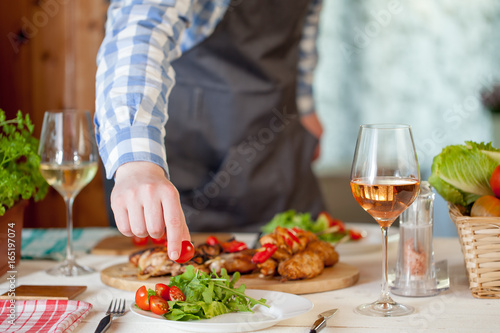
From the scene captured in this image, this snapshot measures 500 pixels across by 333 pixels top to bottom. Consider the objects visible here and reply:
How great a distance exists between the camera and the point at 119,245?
4.85ft

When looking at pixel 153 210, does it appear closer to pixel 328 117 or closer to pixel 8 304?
pixel 8 304

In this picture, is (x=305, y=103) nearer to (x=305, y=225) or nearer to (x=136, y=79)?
(x=305, y=225)

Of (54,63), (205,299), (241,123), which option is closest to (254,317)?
(205,299)

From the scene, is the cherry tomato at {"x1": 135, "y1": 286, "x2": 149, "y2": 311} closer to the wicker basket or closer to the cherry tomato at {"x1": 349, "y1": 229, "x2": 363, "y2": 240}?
the wicker basket

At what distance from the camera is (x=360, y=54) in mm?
4852

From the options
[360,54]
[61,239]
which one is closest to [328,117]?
[360,54]

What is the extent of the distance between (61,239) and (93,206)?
1.51m

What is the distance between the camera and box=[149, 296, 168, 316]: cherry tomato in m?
0.87

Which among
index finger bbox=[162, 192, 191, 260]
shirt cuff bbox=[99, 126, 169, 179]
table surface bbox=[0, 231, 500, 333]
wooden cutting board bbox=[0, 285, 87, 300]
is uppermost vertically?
shirt cuff bbox=[99, 126, 169, 179]

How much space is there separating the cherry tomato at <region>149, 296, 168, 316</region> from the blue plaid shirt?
0.22 metres

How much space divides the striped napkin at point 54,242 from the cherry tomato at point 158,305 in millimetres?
567

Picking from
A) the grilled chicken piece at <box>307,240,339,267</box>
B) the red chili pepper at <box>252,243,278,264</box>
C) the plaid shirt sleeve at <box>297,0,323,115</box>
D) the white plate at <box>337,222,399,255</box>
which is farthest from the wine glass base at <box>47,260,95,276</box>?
the plaid shirt sleeve at <box>297,0,323,115</box>

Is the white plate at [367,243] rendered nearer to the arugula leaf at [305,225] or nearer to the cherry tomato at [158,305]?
the arugula leaf at [305,225]

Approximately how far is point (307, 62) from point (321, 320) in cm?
162
